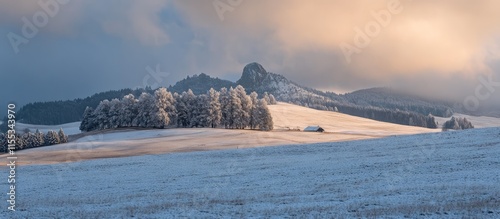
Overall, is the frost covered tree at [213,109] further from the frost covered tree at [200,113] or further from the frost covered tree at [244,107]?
the frost covered tree at [244,107]

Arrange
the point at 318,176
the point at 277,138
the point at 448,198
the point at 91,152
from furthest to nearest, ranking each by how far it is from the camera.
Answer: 1. the point at 277,138
2. the point at 91,152
3. the point at 318,176
4. the point at 448,198

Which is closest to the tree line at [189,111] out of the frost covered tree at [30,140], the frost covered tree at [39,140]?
the frost covered tree at [39,140]

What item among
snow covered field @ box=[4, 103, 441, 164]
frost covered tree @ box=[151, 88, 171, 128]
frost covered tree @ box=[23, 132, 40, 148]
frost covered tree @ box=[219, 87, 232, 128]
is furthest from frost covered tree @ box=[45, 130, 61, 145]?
frost covered tree @ box=[219, 87, 232, 128]

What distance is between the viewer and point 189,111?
105188mm

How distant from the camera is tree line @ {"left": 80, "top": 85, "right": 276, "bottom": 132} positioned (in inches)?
4028

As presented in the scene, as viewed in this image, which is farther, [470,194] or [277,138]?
[277,138]

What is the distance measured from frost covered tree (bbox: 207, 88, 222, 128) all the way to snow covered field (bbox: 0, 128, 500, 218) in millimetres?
47308

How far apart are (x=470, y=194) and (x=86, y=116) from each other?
335 feet

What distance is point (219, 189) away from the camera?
3206 cm

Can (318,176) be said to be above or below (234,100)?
below

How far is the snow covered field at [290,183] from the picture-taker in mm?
23172

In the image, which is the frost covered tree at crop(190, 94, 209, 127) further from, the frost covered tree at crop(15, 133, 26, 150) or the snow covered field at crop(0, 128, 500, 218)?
the snow covered field at crop(0, 128, 500, 218)

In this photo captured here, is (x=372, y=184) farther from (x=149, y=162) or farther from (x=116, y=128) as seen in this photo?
(x=116, y=128)

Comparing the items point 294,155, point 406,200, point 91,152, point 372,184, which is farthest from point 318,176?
point 91,152
